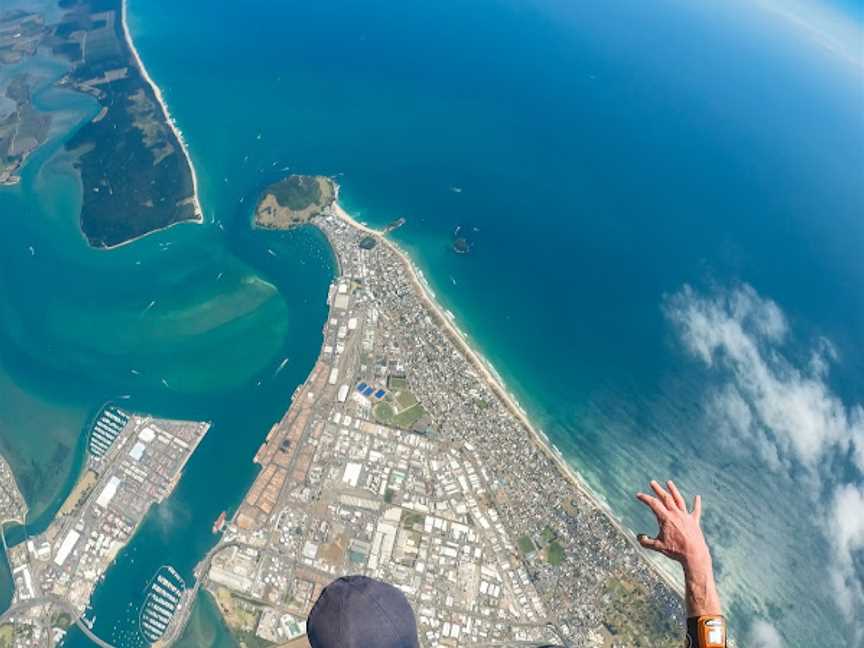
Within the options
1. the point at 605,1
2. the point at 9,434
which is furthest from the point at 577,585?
the point at 605,1

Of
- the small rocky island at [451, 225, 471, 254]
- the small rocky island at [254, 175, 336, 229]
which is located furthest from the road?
the small rocky island at [451, 225, 471, 254]

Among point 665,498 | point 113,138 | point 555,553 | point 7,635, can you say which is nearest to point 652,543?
point 665,498

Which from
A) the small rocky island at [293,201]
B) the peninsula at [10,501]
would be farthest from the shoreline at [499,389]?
the peninsula at [10,501]

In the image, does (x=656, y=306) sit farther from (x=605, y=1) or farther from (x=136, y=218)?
(x=605, y=1)

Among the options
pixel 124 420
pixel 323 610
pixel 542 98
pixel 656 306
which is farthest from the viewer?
pixel 542 98

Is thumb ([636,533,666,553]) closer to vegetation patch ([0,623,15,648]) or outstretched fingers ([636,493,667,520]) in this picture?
outstretched fingers ([636,493,667,520])
